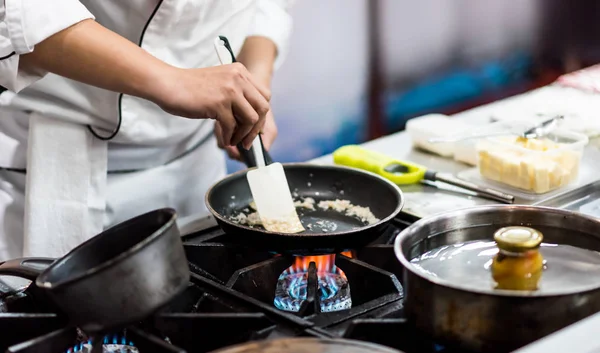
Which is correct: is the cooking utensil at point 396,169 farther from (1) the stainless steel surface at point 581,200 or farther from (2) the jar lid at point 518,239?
(2) the jar lid at point 518,239

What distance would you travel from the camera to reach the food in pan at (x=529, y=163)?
1438 millimetres

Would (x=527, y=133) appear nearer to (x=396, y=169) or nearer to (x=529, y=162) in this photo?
(x=529, y=162)

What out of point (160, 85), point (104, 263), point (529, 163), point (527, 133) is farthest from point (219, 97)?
point (527, 133)

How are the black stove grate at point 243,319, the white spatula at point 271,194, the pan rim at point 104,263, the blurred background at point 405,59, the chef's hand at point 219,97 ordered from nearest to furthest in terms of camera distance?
the pan rim at point 104,263 < the black stove grate at point 243,319 < the chef's hand at point 219,97 < the white spatula at point 271,194 < the blurred background at point 405,59

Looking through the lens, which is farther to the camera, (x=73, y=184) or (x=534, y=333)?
(x=73, y=184)

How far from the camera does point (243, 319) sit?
37.7 inches

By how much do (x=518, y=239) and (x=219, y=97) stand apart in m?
0.55

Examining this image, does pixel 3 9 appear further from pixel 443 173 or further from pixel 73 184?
pixel 443 173

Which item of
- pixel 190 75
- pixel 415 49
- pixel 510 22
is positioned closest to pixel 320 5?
pixel 415 49

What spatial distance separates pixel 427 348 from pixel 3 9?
79 centimetres

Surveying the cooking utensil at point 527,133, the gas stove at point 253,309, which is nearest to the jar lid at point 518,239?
the gas stove at point 253,309

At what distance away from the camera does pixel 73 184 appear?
1.49 meters

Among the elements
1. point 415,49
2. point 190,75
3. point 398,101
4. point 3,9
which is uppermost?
point 3,9

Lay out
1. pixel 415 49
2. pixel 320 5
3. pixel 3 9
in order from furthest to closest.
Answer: pixel 415 49
pixel 320 5
pixel 3 9
